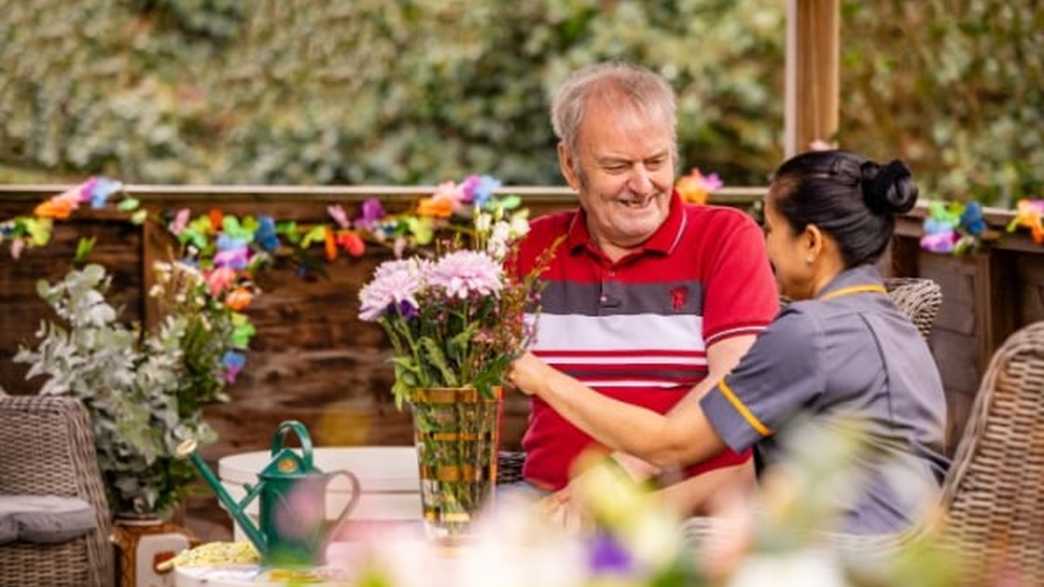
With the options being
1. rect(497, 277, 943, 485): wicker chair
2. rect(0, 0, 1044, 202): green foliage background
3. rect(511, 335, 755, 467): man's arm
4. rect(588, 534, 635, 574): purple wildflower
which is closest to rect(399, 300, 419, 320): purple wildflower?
rect(511, 335, 755, 467): man's arm

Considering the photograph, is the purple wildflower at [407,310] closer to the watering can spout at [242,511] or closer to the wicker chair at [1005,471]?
the watering can spout at [242,511]

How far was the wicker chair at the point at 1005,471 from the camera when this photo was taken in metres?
2.18

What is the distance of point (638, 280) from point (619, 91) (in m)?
0.27

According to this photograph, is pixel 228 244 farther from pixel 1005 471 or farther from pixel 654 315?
pixel 1005 471

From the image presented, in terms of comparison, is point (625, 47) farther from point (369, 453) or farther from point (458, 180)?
point (369, 453)

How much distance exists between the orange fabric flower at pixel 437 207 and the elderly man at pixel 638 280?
8.68ft

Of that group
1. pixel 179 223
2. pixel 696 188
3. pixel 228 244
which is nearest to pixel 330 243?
pixel 228 244

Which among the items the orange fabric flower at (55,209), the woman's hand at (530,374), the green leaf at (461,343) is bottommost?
the woman's hand at (530,374)

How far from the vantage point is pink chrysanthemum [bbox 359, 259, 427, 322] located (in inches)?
104

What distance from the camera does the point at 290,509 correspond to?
2.82 m

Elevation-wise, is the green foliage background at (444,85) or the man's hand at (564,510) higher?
the green foliage background at (444,85)

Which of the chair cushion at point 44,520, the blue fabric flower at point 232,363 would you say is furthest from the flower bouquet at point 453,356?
the blue fabric flower at point 232,363

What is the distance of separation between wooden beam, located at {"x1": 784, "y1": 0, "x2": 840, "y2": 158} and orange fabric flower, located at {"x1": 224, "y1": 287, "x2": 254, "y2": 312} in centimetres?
157

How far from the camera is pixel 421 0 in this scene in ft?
30.0
